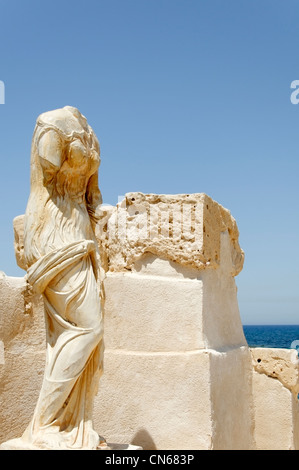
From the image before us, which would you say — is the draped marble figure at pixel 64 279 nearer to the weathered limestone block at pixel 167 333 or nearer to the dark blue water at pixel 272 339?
the weathered limestone block at pixel 167 333

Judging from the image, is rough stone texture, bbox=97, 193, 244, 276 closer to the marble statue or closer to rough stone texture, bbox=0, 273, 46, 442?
rough stone texture, bbox=0, 273, 46, 442

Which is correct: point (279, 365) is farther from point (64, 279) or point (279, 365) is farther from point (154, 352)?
point (64, 279)

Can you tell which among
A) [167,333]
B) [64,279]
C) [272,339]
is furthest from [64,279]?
[272,339]

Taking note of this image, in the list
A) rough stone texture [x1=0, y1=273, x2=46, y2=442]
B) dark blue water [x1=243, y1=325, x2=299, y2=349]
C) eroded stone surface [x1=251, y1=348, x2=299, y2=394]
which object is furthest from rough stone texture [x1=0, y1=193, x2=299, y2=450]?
dark blue water [x1=243, y1=325, x2=299, y2=349]

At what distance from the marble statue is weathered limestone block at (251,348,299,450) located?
2.12 meters

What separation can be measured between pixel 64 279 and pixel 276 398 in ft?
8.35

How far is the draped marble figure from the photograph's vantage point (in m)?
3.40

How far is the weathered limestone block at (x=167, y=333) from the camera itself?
433cm

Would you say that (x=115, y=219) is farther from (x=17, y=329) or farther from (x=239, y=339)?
(x=239, y=339)

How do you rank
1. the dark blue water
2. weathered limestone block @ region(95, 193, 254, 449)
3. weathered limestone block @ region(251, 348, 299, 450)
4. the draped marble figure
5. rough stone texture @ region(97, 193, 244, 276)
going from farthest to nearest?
→ 1. the dark blue water
2. weathered limestone block @ region(251, 348, 299, 450)
3. rough stone texture @ region(97, 193, 244, 276)
4. weathered limestone block @ region(95, 193, 254, 449)
5. the draped marble figure

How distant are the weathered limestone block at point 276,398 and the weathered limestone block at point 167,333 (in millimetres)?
338

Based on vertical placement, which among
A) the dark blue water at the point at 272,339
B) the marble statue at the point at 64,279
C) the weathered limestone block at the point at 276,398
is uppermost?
the marble statue at the point at 64,279

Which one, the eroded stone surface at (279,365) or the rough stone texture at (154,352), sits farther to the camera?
the eroded stone surface at (279,365)

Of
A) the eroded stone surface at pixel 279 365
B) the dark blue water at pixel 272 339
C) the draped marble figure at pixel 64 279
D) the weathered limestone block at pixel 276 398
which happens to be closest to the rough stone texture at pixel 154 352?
the weathered limestone block at pixel 276 398
